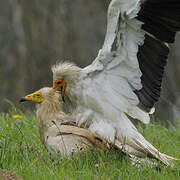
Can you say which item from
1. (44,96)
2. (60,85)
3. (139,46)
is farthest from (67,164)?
(139,46)

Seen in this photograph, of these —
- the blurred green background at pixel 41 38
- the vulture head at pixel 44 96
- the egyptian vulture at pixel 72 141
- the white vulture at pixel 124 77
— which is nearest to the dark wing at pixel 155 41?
the white vulture at pixel 124 77

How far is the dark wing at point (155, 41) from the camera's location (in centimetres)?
555

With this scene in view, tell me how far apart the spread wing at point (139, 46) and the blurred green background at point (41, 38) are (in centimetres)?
814

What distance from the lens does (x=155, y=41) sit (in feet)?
19.1

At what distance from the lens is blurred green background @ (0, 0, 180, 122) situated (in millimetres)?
14625

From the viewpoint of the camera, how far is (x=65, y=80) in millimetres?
6258

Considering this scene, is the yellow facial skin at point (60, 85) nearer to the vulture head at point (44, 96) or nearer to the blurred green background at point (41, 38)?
the vulture head at point (44, 96)

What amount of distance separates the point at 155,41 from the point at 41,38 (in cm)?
970

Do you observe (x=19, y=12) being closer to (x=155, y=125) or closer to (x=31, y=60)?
(x=31, y=60)

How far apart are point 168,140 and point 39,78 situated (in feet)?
28.0

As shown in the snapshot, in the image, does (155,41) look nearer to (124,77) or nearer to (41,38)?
(124,77)

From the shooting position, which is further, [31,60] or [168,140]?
[31,60]

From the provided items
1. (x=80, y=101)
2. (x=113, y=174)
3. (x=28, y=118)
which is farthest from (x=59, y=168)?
(x=28, y=118)

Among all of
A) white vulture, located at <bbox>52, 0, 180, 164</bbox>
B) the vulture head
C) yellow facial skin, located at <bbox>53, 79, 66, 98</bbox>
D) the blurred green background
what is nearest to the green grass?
white vulture, located at <bbox>52, 0, 180, 164</bbox>
